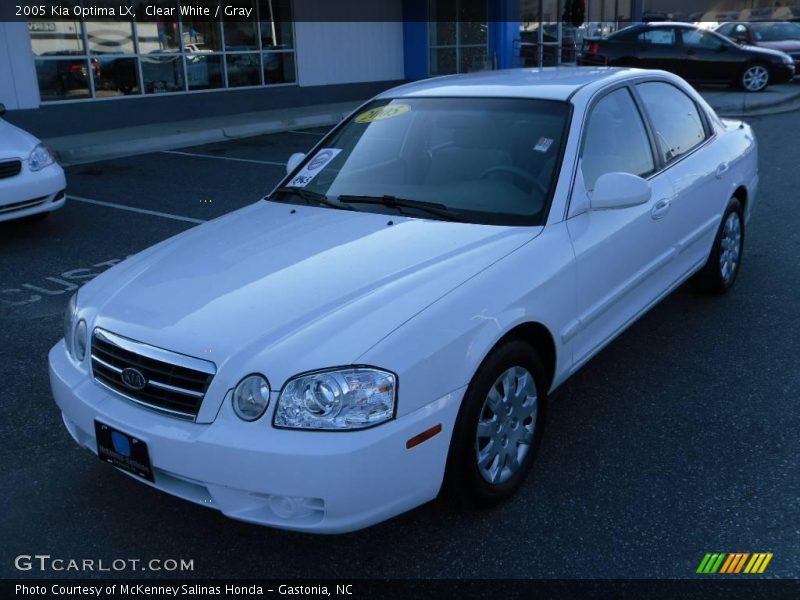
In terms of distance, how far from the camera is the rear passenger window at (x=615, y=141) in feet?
12.8

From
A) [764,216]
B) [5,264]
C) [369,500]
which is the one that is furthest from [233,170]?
[369,500]

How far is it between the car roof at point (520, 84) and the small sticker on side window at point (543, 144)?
27 centimetres

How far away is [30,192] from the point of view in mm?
7305

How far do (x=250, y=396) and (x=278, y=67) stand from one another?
1508 centimetres

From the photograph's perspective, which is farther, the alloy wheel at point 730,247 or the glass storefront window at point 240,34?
the glass storefront window at point 240,34

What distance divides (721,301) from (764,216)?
260 cm

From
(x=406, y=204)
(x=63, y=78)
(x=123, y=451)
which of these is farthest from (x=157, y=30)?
(x=123, y=451)

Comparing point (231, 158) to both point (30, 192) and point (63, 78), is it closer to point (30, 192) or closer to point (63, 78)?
point (63, 78)

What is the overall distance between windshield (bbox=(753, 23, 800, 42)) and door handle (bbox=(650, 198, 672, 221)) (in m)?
18.6

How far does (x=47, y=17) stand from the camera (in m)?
12.9

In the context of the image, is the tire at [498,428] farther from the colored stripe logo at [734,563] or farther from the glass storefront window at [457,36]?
the glass storefront window at [457,36]

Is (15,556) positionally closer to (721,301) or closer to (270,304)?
(270,304)

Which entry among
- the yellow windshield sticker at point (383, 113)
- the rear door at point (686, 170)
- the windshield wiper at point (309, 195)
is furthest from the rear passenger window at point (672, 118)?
the windshield wiper at point (309, 195)

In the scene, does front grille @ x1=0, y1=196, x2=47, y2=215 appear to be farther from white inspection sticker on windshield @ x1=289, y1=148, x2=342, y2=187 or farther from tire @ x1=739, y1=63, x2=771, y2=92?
tire @ x1=739, y1=63, x2=771, y2=92
